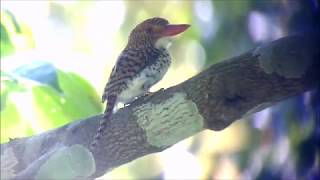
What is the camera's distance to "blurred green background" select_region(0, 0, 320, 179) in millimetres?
722

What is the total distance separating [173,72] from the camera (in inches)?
28.7

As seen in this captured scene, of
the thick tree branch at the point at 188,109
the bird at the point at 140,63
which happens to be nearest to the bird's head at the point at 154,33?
the bird at the point at 140,63

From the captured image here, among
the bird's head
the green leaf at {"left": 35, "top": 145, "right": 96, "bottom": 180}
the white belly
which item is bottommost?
the green leaf at {"left": 35, "top": 145, "right": 96, "bottom": 180}

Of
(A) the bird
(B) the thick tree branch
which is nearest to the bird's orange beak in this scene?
(A) the bird

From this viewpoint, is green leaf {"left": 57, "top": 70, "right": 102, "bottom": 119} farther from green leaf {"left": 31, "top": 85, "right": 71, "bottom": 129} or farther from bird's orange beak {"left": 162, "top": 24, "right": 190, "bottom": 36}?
bird's orange beak {"left": 162, "top": 24, "right": 190, "bottom": 36}

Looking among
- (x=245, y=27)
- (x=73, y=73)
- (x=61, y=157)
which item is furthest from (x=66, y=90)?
(x=245, y=27)

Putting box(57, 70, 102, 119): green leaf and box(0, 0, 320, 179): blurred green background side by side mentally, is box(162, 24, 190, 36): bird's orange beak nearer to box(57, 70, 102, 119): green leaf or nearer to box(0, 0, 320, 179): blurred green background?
box(0, 0, 320, 179): blurred green background

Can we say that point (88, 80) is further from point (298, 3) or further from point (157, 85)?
point (298, 3)

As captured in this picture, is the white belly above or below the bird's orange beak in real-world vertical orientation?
below

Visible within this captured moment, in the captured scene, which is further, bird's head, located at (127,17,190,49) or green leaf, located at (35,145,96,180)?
bird's head, located at (127,17,190,49)

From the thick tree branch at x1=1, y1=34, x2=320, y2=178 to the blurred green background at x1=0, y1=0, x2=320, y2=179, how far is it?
6 centimetres

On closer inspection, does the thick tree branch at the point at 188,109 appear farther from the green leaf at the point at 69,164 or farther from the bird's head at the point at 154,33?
the bird's head at the point at 154,33

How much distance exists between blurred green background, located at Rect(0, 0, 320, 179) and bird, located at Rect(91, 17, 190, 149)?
0.02m

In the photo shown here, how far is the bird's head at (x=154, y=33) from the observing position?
0.73 metres
